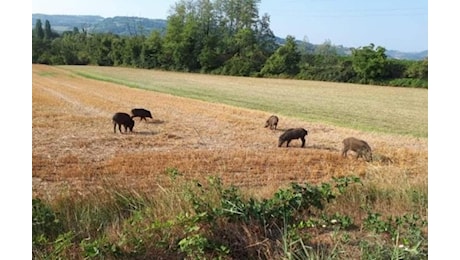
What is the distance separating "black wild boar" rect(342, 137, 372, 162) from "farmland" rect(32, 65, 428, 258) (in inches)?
1.8

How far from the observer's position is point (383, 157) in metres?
4.09

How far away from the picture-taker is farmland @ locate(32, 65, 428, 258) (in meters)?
3.81

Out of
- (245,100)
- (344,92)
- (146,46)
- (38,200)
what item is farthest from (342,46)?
(38,200)

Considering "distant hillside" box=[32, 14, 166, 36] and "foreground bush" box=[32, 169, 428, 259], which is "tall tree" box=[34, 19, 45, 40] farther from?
"foreground bush" box=[32, 169, 428, 259]

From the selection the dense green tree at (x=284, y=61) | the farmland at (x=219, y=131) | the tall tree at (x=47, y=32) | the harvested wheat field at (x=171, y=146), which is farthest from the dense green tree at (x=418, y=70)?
the tall tree at (x=47, y=32)

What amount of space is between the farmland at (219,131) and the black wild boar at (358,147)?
47 mm

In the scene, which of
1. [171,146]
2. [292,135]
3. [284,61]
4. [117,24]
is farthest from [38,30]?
[292,135]

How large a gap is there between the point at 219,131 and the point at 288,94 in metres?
0.61

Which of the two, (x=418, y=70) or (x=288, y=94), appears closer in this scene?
(x=418, y=70)

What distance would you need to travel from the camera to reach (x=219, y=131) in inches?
159

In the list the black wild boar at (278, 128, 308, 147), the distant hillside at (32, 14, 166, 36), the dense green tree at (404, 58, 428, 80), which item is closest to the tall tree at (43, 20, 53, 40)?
the distant hillside at (32, 14, 166, 36)

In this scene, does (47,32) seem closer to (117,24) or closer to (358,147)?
(117,24)

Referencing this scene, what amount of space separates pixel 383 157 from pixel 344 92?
58cm
